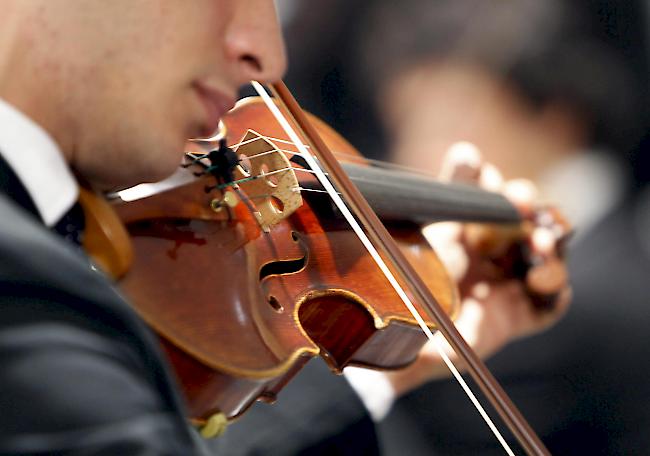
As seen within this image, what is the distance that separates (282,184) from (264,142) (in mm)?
41

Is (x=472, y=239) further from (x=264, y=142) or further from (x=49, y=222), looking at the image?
(x=49, y=222)

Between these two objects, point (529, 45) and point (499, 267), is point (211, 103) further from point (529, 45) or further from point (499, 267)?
point (529, 45)

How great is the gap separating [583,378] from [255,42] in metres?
1.08

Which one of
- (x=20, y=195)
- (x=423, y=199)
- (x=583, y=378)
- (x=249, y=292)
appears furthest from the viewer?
(x=583, y=378)

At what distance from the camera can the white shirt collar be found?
0.40m

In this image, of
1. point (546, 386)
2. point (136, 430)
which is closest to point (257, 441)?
point (136, 430)

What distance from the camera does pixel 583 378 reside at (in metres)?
1.38

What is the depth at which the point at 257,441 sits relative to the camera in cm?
80

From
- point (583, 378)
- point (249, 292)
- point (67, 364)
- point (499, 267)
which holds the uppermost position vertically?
point (67, 364)

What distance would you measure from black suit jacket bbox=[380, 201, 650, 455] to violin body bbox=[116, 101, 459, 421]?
1.97 ft

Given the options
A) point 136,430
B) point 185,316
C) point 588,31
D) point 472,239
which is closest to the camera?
point 136,430

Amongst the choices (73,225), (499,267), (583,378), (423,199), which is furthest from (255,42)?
(583,378)

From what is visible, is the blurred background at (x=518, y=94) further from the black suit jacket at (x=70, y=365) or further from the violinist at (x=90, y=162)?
the black suit jacket at (x=70, y=365)

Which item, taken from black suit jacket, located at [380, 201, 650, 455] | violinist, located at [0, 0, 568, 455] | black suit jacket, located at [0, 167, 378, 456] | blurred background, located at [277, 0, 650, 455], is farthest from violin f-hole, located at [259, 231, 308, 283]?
blurred background, located at [277, 0, 650, 455]
